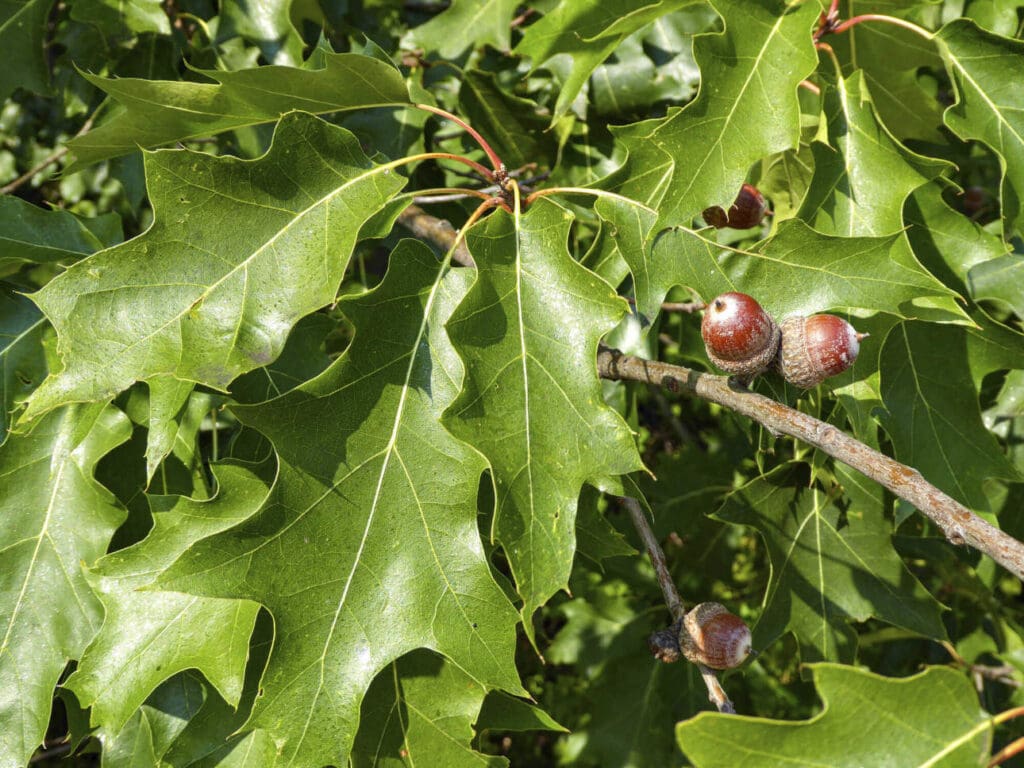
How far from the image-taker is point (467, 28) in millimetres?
2107

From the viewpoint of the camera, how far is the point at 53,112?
3.12 m

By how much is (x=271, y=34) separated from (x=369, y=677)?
4.56ft

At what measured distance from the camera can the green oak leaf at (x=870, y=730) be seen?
0.97 m

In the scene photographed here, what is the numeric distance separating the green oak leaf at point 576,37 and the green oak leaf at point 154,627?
884 millimetres

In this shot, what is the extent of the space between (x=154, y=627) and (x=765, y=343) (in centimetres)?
104

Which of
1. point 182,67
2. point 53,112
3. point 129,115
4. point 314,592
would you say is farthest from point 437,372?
point 53,112

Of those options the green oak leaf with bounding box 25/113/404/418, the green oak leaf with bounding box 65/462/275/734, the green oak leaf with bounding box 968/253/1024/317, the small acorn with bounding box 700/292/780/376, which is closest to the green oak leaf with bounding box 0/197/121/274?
the green oak leaf with bounding box 25/113/404/418

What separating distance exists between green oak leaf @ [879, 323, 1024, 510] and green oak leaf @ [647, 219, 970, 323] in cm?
22

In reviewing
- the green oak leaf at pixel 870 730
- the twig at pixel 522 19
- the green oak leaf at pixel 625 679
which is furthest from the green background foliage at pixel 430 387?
the green oak leaf at pixel 625 679

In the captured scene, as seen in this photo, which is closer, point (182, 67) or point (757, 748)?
point (757, 748)

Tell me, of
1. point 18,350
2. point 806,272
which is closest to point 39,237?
point 18,350

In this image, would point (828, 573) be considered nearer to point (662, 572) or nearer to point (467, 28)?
point (662, 572)

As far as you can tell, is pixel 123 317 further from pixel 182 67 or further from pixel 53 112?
pixel 53 112

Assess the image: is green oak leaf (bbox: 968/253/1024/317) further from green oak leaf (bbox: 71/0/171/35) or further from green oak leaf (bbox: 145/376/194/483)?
green oak leaf (bbox: 71/0/171/35)
